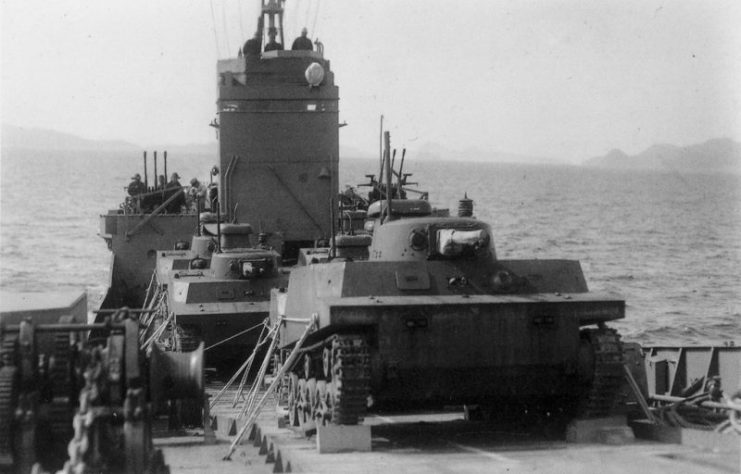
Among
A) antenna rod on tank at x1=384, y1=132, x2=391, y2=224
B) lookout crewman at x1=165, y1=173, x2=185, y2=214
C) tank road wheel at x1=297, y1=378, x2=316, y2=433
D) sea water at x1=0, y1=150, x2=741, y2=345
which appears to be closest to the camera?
tank road wheel at x1=297, y1=378, x2=316, y2=433

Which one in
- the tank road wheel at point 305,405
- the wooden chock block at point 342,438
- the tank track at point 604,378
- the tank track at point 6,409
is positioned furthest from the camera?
the tank road wheel at point 305,405

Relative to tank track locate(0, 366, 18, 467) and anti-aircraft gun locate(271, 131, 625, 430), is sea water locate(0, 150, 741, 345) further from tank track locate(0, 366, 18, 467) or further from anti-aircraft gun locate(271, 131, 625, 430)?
tank track locate(0, 366, 18, 467)

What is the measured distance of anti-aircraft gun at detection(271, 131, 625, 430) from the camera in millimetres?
13305

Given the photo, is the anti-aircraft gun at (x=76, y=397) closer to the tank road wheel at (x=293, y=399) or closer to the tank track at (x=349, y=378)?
the tank track at (x=349, y=378)

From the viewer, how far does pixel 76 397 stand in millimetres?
9953

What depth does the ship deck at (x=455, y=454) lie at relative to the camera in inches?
471

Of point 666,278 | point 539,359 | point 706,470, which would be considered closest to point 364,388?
point 539,359

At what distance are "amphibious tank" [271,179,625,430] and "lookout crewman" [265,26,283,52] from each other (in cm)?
1638

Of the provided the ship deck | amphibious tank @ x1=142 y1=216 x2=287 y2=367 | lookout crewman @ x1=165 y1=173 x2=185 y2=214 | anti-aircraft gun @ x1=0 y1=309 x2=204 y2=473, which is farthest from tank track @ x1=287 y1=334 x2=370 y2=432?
lookout crewman @ x1=165 y1=173 x2=185 y2=214

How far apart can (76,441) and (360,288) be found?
4.73m

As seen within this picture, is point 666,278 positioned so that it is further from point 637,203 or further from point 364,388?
point 637,203

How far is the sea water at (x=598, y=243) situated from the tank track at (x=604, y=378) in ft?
56.5

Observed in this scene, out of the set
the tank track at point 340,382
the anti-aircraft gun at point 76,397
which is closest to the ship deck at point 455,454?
the tank track at point 340,382

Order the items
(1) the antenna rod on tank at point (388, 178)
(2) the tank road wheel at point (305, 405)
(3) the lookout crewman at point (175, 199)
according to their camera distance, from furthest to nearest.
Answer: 1. (3) the lookout crewman at point (175, 199)
2. (1) the antenna rod on tank at point (388, 178)
3. (2) the tank road wheel at point (305, 405)
